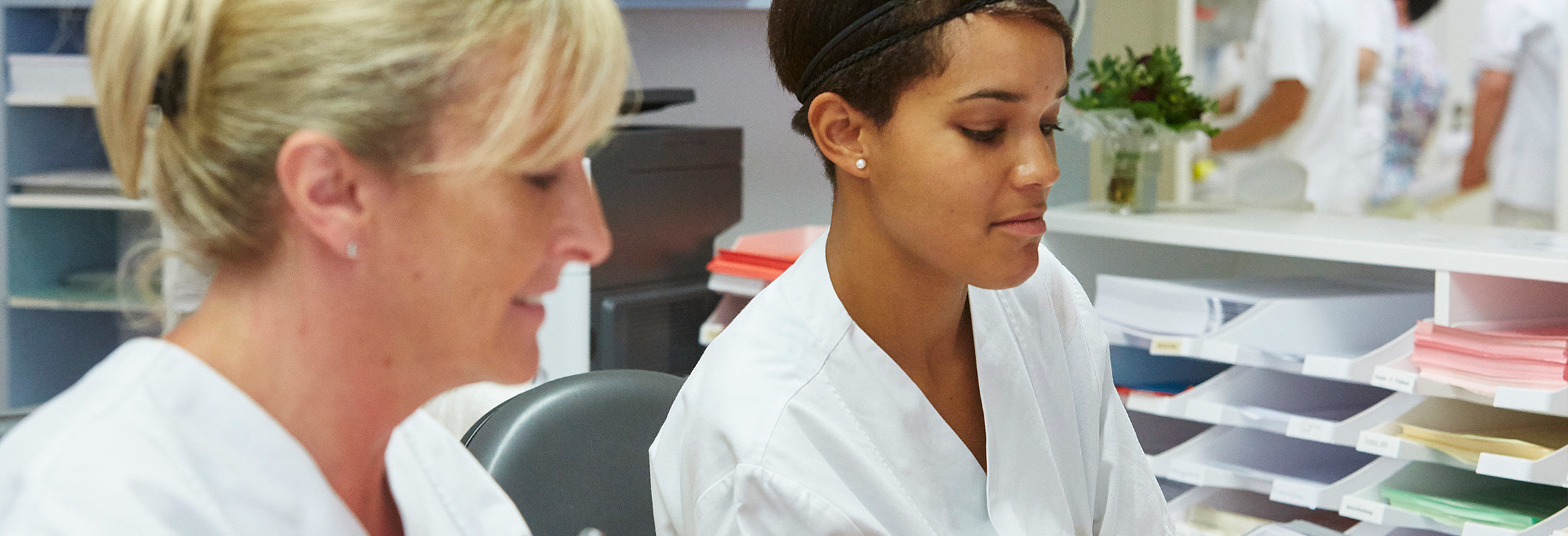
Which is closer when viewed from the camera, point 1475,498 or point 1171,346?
point 1475,498

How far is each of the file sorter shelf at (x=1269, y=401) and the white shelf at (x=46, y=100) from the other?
8.36ft

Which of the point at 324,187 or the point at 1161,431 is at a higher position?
the point at 324,187

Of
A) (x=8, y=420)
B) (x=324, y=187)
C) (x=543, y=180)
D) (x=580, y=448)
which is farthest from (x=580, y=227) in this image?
(x=8, y=420)

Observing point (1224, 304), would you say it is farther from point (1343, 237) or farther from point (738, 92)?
point (738, 92)

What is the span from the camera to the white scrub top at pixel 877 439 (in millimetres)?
1050

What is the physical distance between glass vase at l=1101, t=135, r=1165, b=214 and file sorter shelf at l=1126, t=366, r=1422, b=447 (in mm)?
367

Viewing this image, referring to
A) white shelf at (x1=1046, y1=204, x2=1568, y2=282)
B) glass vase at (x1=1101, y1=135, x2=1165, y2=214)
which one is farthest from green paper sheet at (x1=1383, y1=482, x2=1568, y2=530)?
glass vase at (x1=1101, y1=135, x2=1165, y2=214)

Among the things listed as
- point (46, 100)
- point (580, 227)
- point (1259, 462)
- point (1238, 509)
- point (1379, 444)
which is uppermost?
Result: point (580, 227)

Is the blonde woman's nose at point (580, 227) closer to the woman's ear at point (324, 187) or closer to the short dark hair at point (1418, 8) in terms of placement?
the woman's ear at point (324, 187)

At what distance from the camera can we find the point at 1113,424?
1.30 meters

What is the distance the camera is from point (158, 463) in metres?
0.64

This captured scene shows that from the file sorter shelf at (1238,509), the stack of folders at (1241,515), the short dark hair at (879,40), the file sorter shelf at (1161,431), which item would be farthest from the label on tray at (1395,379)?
the short dark hair at (879,40)

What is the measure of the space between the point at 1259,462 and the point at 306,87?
61.9 inches

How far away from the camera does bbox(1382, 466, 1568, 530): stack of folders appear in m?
1.58
